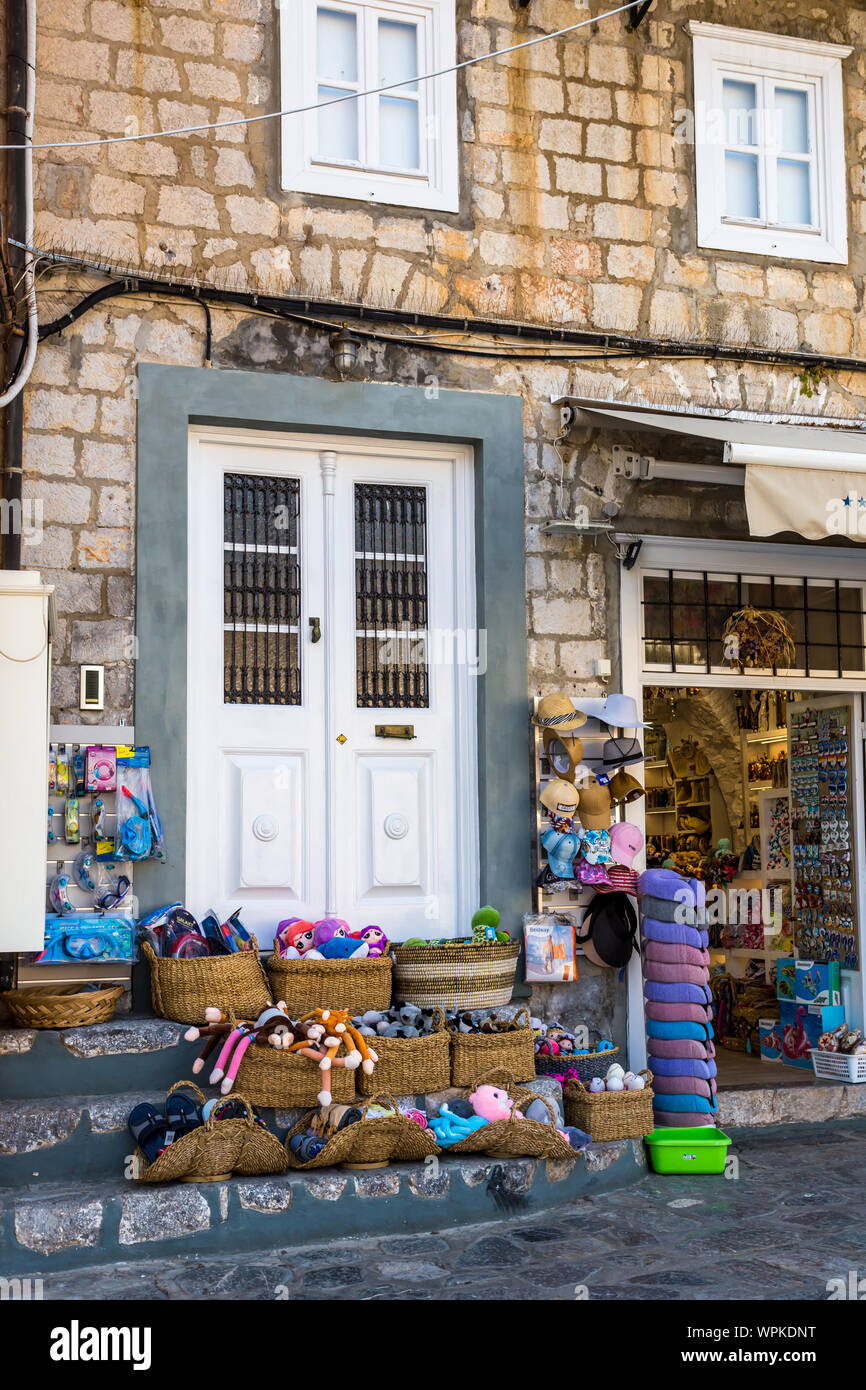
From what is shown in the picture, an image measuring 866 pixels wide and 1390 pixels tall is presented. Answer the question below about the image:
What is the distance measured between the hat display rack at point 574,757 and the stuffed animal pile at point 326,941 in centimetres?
106

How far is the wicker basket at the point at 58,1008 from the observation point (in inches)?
248

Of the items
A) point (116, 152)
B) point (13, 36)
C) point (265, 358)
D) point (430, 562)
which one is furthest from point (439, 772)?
point (13, 36)

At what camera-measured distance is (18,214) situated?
692cm

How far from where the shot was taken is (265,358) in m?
7.47

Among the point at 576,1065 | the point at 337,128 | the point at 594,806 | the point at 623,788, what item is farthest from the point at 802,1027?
the point at 337,128

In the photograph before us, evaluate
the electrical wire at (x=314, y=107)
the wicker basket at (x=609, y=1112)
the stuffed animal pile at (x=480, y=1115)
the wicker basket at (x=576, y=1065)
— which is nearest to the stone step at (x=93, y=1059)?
the stuffed animal pile at (x=480, y=1115)

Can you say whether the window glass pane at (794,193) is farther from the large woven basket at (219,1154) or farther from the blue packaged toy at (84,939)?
the large woven basket at (219,1154)

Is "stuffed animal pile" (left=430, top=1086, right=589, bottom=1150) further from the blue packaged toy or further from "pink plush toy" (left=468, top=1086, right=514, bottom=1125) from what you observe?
the blue packaged toy

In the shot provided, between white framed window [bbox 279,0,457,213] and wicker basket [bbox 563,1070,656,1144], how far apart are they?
4.77m

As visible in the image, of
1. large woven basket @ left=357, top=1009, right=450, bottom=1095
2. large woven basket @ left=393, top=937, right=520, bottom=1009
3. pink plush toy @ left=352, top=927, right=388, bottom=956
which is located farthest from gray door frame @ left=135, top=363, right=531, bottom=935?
large woven basket @ left=357, top=1009, right=450, bottom=1095

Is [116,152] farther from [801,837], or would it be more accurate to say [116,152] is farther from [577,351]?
[801,837]

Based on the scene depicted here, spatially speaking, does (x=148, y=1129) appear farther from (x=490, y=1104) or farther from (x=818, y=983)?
(x=818, y=983)

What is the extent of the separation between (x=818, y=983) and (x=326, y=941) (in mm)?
3652

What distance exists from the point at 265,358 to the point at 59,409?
112 centimetres
